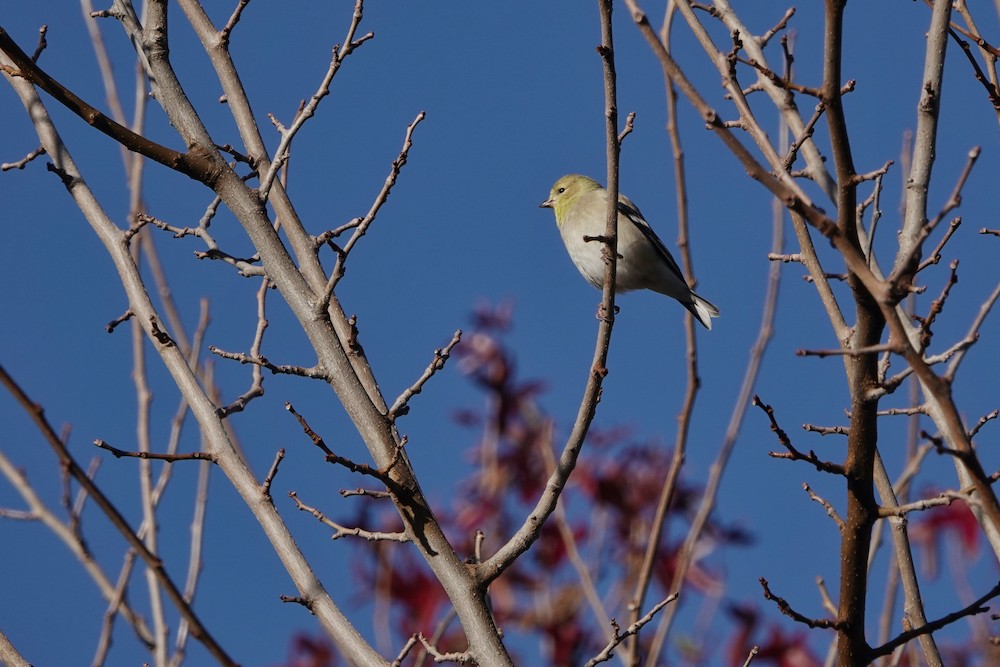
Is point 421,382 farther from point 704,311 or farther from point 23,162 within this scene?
point 704,311

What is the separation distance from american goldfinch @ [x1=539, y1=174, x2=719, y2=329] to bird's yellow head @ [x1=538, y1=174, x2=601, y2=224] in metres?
0.32

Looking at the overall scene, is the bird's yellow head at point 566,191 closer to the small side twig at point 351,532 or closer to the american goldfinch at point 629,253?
the american goldfinch at point 629,253

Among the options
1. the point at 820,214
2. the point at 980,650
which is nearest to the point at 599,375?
the point at 820,214

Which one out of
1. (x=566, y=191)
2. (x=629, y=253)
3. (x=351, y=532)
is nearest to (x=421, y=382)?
(x=351, y=532)

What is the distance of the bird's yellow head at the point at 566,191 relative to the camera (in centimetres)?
718

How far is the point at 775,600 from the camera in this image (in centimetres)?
243

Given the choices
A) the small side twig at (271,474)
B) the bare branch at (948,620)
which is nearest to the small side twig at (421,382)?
the small side twig at (271,474)

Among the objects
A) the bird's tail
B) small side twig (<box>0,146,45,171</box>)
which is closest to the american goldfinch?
the bird's tail

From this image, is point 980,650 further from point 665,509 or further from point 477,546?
point 477,546

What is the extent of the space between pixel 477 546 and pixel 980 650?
391cm

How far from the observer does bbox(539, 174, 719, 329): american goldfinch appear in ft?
20.8

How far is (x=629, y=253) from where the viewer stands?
20.8 ft

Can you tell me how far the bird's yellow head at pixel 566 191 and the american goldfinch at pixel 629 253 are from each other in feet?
1.05

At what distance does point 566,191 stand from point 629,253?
3.75 feet
